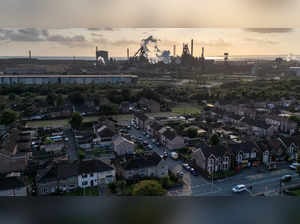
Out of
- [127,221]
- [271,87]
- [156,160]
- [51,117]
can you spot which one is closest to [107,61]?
[51,117]

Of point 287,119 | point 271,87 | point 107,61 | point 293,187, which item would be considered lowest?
point 293,187

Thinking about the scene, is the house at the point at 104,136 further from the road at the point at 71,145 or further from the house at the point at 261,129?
the house at the point at 261,129

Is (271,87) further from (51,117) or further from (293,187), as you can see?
(51,117)

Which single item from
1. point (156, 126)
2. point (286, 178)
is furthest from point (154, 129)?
point (286, 178)

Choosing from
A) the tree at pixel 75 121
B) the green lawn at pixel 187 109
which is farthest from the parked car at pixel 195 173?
the green lawn at pixel 187 109

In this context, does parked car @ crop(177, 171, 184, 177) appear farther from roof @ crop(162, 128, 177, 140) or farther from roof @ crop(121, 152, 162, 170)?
roof @ crop(162, 128, 177, 140)

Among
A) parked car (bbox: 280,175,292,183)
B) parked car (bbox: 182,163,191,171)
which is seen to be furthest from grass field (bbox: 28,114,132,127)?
parked car (bbox: 280,175,292,183)

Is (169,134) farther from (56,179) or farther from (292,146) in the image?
(56,179)

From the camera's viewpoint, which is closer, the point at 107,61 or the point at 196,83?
the point at 196,83

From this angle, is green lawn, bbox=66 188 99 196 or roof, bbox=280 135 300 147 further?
roof, bbox=280 135 300 147
